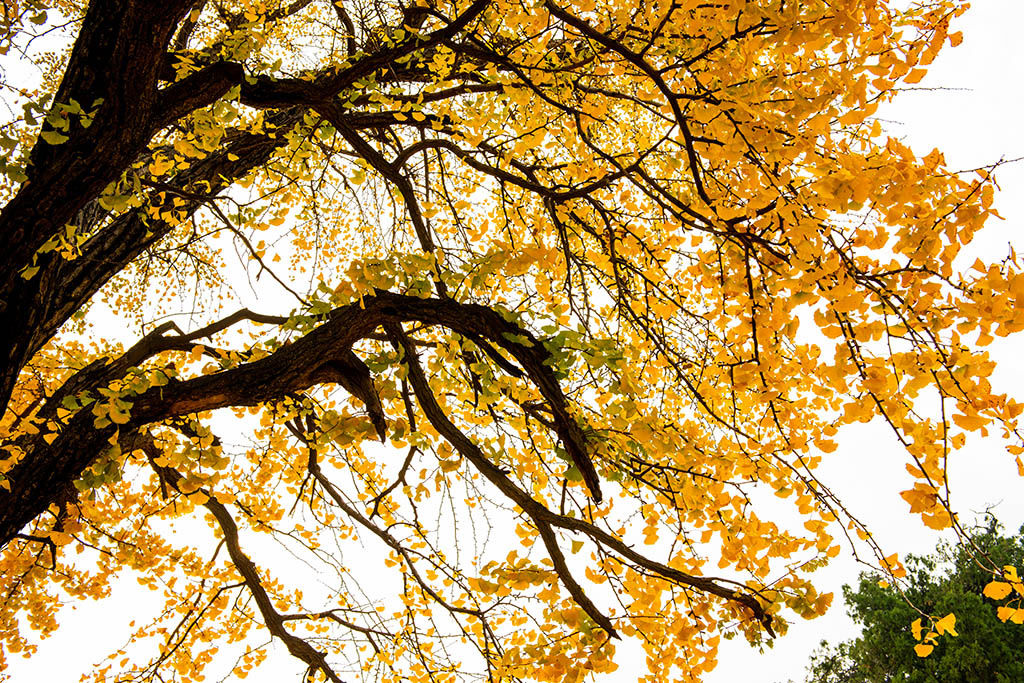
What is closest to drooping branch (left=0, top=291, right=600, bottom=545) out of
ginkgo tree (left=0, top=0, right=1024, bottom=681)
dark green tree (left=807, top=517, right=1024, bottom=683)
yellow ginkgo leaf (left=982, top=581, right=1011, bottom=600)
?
ginkgo tree (left=0, top=0, right=1024, bottom=681)

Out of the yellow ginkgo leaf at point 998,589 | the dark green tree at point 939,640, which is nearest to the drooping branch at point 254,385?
the yellow ginkgo leaf at point 998,589

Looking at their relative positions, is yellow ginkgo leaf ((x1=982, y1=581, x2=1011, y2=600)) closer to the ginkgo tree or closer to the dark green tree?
the ginkgo tree

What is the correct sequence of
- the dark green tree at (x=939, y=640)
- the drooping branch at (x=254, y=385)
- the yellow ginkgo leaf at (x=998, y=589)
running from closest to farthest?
the yellow ginkgo leaf at (x=998, y=589) → the drooping branch at (x=254, y=385) → the dark green tree at (x=939, y=640)

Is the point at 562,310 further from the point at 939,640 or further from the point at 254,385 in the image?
the point at 939,640

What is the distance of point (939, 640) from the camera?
34.4 feet

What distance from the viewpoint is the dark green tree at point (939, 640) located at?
9.55 metres

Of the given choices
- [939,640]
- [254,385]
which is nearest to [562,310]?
[254,385]

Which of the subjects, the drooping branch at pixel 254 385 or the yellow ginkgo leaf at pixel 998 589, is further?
the drooping branch at pixel 254 385

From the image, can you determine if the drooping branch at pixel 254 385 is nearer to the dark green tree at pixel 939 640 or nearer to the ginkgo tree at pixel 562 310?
Answer: the ginkgo tree at pixel 562 310

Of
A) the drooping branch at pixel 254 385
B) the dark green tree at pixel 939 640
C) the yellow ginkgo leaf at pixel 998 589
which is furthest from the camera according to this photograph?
the dark green tree at pixel 939 640

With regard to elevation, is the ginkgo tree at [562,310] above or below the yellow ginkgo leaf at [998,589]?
above

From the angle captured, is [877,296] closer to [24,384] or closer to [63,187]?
[63,187]

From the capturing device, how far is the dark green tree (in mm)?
9547

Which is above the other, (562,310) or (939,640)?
(562,310)
